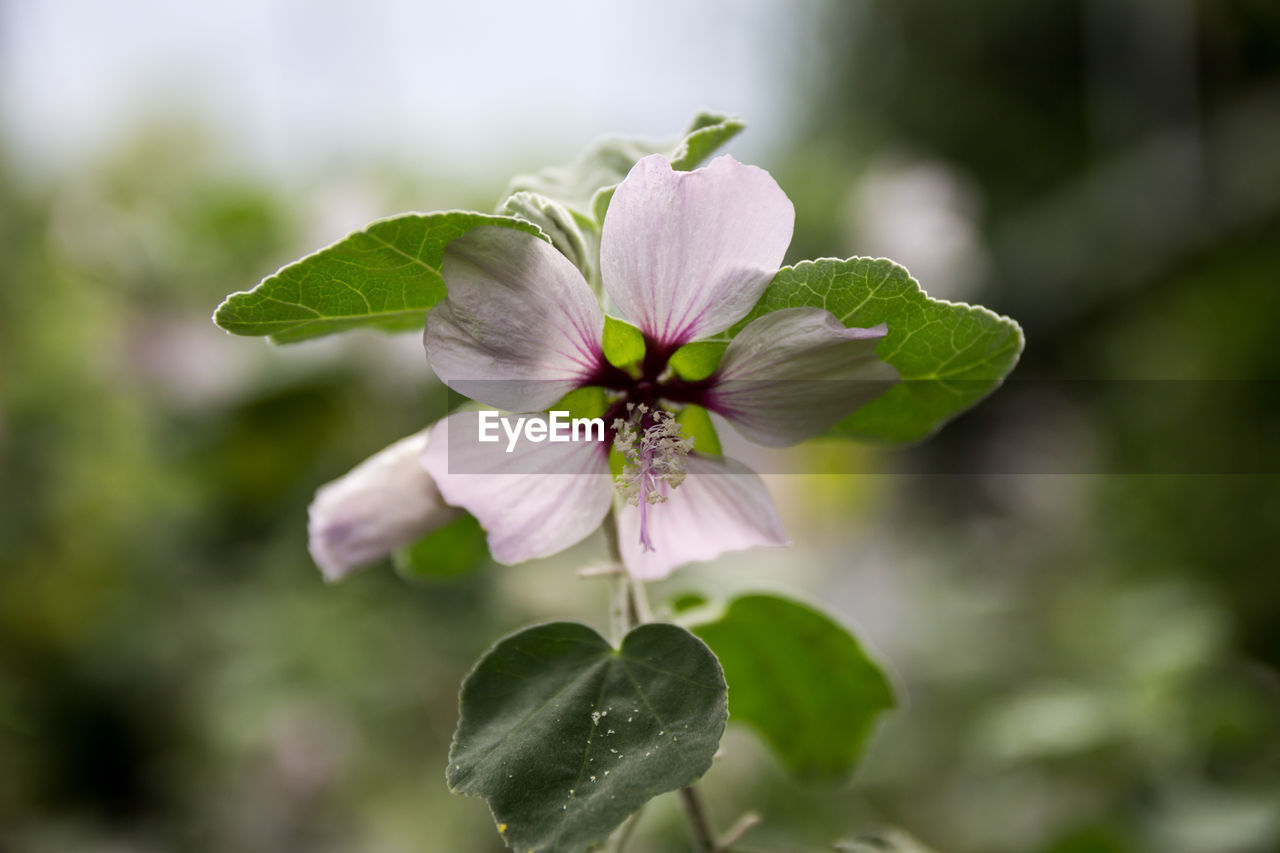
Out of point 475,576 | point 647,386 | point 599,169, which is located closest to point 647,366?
point 647,386

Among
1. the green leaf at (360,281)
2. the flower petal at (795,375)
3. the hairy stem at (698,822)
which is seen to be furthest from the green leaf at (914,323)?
the hairy stem at (698,822)

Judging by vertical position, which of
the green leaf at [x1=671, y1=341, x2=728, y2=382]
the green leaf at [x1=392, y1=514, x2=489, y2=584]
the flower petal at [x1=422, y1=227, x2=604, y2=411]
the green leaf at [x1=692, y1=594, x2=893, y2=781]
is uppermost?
the flower petal at [x1=422, y1=227, x2=604, y2=411]

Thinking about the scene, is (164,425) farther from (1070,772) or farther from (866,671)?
(1070,772)

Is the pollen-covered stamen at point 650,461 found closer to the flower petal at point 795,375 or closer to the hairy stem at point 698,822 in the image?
the flower petal at point 795,375

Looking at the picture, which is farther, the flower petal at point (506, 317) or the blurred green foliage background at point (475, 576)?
the blurred green foliage background at point (475, 576)

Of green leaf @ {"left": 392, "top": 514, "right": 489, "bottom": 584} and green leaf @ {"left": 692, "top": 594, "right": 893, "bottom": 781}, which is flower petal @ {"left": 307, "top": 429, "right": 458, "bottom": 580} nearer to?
green leaf @ {"left": 392, "top": 514, "right": 489, "bottom": 584}

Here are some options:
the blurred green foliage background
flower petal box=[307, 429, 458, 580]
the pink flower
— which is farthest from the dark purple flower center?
the blurred green foliage background

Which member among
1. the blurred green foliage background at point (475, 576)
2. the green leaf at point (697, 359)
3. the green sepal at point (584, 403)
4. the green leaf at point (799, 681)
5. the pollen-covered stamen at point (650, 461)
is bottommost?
the blurred green foliage background at point (475, 576)
